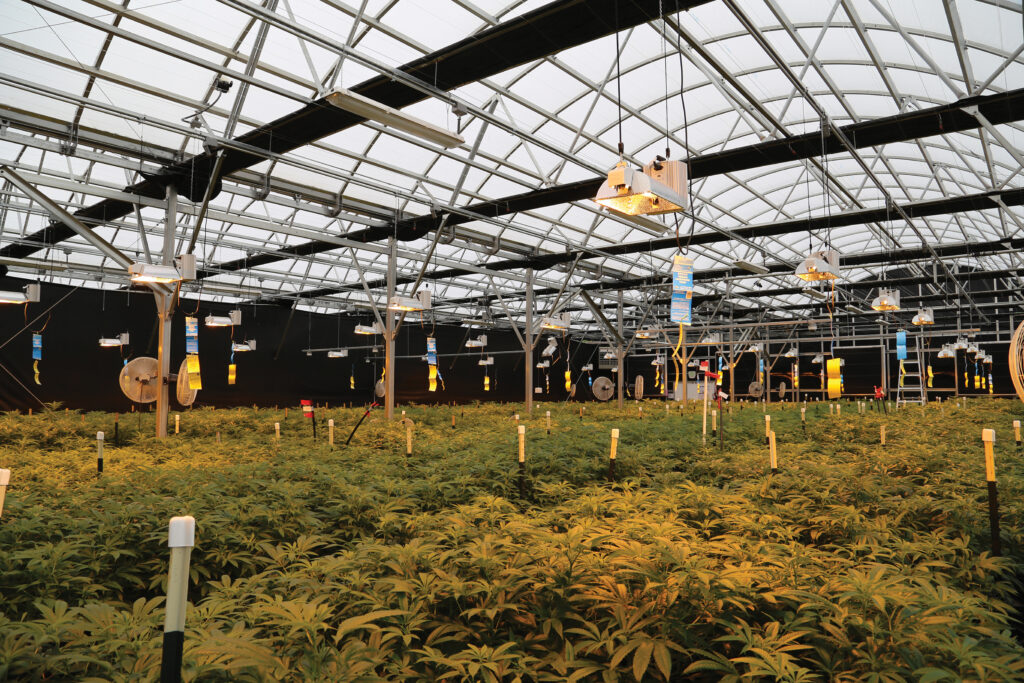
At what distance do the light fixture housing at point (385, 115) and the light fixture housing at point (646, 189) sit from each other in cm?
192

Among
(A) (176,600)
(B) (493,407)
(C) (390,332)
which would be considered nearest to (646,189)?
(A) (176,600)

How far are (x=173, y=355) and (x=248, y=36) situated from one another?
19.6m

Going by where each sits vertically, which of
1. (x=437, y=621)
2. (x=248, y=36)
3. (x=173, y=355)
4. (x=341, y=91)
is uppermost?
(x=248, y=36)

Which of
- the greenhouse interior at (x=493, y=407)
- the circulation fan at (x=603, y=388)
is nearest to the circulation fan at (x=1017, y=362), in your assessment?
the greenhouse interior at (x=493, y=407)

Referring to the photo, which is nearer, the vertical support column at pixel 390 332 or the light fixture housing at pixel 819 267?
the light fixture housing at pixel 819 267

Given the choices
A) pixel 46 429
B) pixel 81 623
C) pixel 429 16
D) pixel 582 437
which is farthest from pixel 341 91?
pixel 46 429

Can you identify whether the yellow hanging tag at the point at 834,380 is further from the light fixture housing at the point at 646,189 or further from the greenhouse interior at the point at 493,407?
the light fixture housing at the point at 646,189

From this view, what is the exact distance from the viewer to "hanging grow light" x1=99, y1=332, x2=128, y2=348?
58.8ft

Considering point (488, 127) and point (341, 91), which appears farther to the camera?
point (488, 127)

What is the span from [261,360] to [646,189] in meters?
25.1

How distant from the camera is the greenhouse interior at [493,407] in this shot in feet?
7.02

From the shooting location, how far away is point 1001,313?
99.9ft

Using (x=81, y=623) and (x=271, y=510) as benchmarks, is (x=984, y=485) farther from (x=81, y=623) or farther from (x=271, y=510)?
(x=81, y=623)

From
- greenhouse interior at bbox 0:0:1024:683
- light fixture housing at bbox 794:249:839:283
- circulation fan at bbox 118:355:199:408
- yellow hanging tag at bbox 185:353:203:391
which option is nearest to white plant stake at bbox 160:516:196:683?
greenhouse interior at bbox 0:0:1024:683
